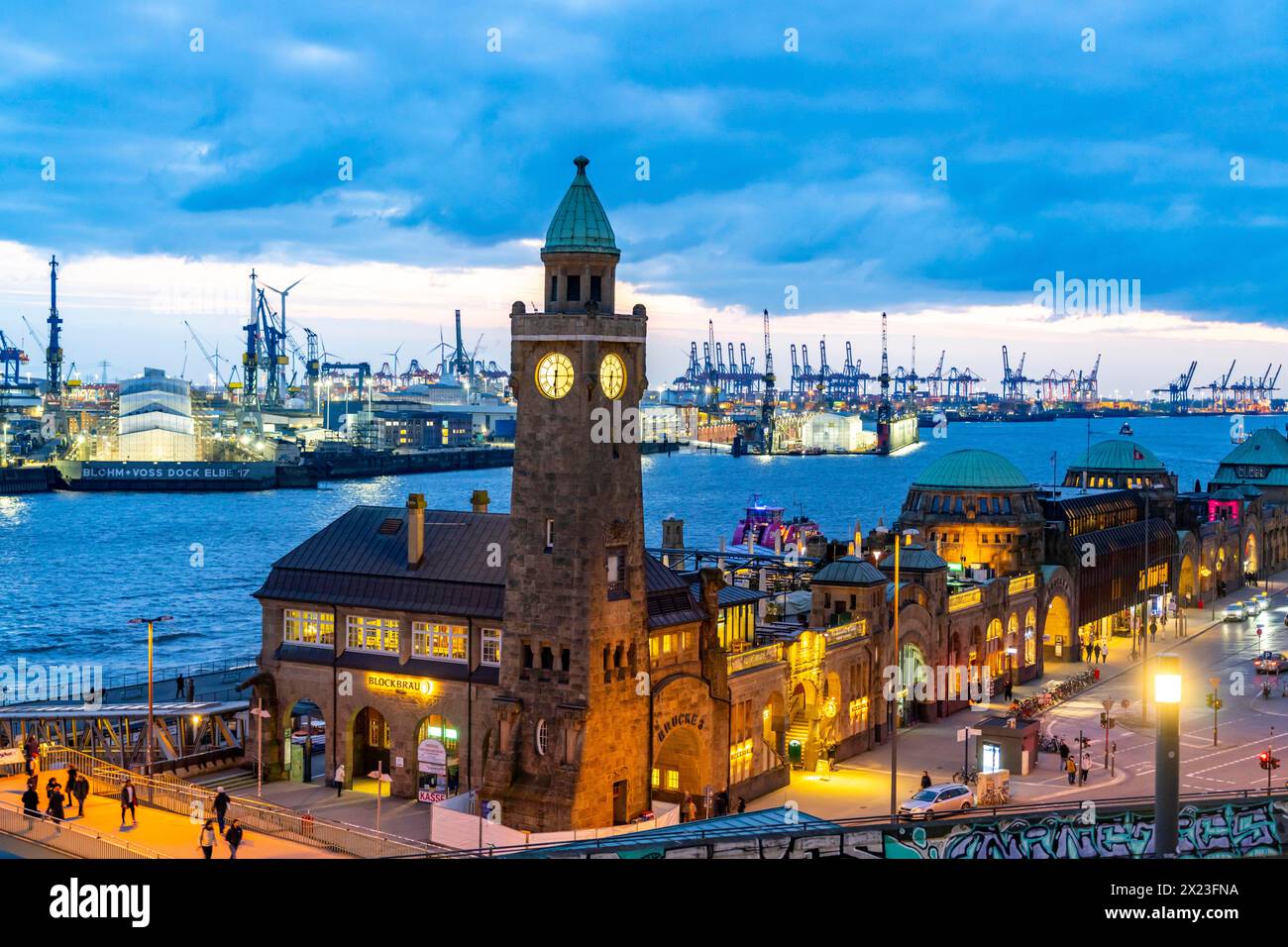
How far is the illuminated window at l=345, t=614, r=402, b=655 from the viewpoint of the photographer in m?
61.7

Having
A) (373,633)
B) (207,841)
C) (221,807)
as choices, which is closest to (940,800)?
(373,633)

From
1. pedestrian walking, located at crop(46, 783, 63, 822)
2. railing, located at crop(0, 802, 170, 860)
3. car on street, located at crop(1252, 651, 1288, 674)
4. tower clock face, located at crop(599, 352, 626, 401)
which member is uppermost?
tower clock face, located at crop(599, 352, 626, 401)

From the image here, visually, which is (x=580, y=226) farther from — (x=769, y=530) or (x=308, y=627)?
(x=769, y=530)

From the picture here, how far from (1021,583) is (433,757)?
48.0 m

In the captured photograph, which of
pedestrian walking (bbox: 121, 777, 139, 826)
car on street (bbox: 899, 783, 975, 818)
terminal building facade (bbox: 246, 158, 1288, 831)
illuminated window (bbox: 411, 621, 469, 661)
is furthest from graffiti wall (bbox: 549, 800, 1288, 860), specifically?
illuminated window (bbox: 411, 621, 469, 661)

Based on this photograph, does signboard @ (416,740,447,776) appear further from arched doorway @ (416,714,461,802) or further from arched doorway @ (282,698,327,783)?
arched doorway @ (282,698,327,783)

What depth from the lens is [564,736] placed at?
5375 centimetres

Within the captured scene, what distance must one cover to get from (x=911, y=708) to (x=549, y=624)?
99.4 feet

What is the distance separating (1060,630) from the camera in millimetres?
100625

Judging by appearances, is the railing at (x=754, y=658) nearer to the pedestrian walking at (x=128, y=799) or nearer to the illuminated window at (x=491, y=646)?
the illuminated window at (x=491, y=646)

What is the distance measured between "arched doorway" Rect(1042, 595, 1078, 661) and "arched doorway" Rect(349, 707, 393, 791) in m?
51.0
